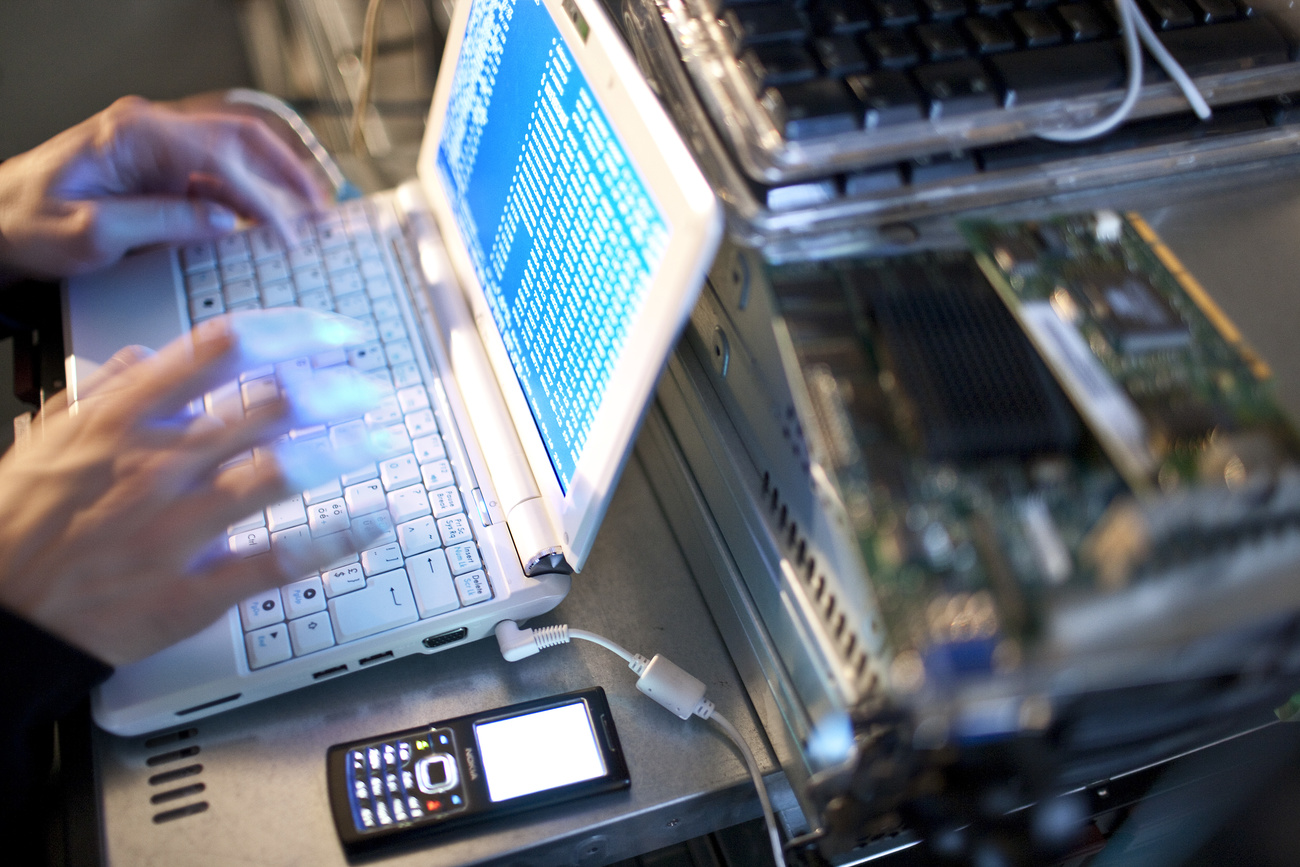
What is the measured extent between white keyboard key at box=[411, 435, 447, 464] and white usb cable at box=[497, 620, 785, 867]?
0.50ft

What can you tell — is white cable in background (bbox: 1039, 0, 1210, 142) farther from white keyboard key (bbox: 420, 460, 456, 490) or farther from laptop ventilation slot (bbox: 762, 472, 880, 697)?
white keyboard key (bbox: 420, 460, 456, 490)

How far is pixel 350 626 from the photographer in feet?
2.02

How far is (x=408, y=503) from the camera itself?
68 centimetres

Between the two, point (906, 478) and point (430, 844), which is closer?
point (906, 478)

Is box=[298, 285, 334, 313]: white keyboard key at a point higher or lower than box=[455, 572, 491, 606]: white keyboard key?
higher

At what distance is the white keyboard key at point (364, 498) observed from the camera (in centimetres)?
68

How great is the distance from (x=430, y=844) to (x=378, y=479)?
0.28 m

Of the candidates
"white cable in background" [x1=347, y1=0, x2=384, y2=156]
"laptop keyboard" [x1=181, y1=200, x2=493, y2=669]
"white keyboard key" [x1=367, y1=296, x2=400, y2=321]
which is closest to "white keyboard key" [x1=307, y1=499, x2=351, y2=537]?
"laptop keyboard" [x1=181, y1=200, x2=493, y2=669]

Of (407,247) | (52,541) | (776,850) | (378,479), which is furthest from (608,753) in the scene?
(407,247)

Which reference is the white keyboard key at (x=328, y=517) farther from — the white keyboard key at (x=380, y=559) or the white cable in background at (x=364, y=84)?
the white cable in background at (x=364, y=84)

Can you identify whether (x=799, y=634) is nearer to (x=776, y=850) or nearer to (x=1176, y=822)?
(x=776, y=850)

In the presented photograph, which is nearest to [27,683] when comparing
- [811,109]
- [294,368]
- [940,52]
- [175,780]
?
[175,780]

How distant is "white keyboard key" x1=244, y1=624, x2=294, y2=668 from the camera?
0.60 metres

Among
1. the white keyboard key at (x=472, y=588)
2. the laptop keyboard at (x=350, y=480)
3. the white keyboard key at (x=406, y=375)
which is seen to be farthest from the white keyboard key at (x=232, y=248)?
the white keyboard key at (x=472, y=588)
